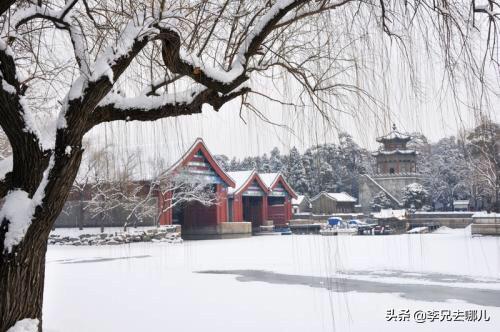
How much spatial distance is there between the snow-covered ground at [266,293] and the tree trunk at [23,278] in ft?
6.73

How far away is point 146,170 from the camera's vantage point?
23625 millimetres

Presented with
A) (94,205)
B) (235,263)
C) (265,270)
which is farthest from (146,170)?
(265,270)

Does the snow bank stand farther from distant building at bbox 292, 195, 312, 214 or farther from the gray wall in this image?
distant building at bbox 292, 195, 312, 214

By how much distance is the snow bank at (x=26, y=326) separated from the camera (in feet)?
11.4

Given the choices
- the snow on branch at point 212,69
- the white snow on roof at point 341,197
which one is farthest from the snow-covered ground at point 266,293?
the white snow on roof at point 341,197

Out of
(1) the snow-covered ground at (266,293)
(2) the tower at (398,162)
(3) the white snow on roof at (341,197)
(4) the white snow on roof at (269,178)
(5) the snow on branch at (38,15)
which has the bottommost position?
(1) the snow-covered ground at (266,293)

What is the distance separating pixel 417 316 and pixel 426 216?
2913cm

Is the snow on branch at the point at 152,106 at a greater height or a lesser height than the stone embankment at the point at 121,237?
greater

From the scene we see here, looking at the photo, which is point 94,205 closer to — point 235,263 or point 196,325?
point 235,263

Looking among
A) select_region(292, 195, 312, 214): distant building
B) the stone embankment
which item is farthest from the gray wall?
select_region(292, 195, 312, 214): distant building

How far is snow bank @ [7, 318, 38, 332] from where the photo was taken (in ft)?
11.4

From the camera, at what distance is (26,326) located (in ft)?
11.6

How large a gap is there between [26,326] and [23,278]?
0.33 metres

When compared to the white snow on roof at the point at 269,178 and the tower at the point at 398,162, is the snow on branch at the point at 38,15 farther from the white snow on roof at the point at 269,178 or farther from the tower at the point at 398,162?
the tower at the point at 398,162
